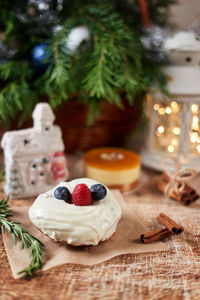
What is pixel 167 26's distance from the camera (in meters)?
1.34

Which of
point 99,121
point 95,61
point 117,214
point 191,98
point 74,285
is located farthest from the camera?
point 99,121

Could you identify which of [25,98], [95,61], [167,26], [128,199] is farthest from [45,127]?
[167,26]

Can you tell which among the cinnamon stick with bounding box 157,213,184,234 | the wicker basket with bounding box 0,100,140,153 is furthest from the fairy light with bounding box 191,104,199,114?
the cinnamon stick with bounding box 157,213,184,234

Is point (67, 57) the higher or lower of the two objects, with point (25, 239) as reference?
higher

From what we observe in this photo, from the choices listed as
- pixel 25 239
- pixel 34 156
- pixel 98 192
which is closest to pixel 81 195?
pixel 98 192

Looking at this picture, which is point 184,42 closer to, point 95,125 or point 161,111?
point 161,111

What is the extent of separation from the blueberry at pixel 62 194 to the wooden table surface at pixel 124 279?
15 cm

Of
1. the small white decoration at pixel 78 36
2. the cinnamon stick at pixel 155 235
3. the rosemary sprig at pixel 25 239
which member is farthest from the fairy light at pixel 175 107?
the rosemary sprig at pixel 25 239

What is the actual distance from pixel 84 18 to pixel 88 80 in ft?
0.76

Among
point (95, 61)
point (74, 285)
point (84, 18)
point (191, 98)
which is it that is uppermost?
point (84, 18)

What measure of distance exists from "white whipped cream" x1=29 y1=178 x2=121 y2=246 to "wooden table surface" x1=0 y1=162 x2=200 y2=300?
63 millimetres

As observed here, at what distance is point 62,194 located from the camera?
29.8 inches

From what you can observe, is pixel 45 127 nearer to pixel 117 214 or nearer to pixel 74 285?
pixel 117 214

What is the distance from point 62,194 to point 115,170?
33cm
